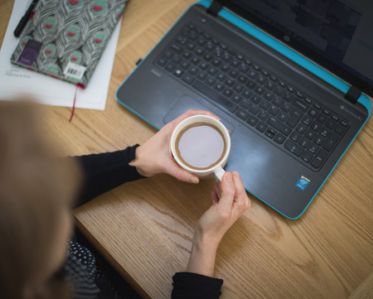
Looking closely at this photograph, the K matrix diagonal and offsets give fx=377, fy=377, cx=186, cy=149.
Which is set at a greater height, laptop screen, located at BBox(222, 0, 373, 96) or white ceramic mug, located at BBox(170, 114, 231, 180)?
laptop screen, located at BBox(222, 0, 373, 96)

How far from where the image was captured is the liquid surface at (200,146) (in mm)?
625

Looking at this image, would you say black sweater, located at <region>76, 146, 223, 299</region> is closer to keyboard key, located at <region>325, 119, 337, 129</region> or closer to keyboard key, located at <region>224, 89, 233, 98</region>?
keyboard key, located at <region>224, 89, 233, 98</region>

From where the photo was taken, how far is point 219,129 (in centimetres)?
62

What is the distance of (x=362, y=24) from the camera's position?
583 millimetres

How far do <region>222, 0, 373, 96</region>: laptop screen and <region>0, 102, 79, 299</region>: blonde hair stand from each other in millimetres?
478

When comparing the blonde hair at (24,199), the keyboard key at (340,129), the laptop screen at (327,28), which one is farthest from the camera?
the keyboard key at (340,129)

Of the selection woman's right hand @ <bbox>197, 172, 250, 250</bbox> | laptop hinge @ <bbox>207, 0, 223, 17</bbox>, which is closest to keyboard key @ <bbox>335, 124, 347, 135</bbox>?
woman's right hand @ <bbox>197, 172, 250, 250</bbox>

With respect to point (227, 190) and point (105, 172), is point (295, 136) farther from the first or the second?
point (105, 172)

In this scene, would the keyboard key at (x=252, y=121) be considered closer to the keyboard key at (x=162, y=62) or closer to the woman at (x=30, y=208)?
the keyboard key at (x=162, y=62)

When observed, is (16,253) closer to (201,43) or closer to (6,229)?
(6,229)

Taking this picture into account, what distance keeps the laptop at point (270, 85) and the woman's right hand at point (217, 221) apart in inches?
2.0

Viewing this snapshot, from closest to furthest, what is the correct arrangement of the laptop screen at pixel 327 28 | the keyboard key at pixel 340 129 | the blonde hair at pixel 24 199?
the blonde hair at pixel 24 199
the laptop screen at pixel 327 28
the keyboard key at pixel 340 129

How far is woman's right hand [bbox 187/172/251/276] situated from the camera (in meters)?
0.61

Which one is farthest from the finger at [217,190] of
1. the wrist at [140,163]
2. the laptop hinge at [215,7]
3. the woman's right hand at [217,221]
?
the laptop hinge at [215,7]
